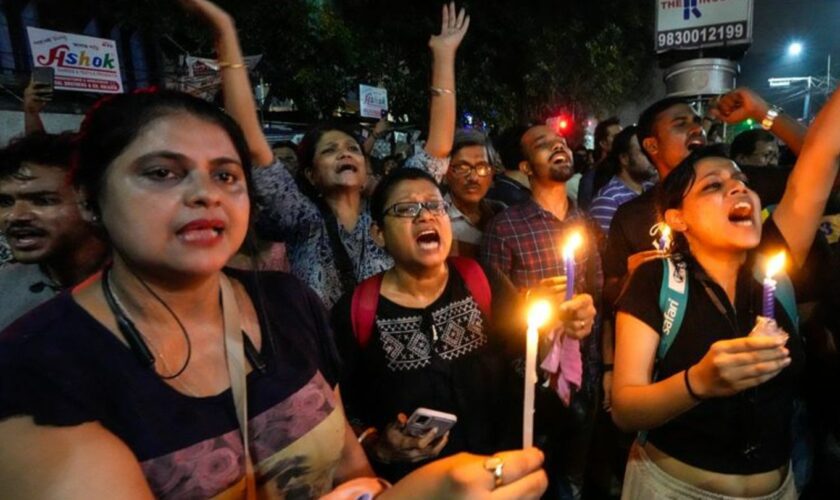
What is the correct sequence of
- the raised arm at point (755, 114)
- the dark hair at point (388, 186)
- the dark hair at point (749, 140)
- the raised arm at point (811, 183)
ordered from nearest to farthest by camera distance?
the raised arm at point (811, 183), the dark hair at point (388, 186), the raised arm at point (755, 114), the dark hair at point (749, 140)

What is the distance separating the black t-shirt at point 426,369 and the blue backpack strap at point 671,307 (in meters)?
0.84

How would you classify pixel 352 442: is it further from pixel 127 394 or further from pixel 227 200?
pixel 227 200

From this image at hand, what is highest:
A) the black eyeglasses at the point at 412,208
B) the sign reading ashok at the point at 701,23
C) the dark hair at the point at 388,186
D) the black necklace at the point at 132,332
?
the sign reading ashok at the point at 701,23

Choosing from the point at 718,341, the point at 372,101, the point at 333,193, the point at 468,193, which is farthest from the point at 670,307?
the point at 372,101

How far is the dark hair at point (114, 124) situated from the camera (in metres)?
1.51

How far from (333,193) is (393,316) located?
129cm

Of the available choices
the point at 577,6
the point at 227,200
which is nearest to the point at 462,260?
the point at 227,200

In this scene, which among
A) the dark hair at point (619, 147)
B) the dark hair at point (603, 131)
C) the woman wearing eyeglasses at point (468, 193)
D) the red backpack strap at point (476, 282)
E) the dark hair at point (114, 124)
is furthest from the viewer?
the dark hair at point (603, 131)

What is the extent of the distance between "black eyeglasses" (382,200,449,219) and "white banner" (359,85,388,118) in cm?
1666

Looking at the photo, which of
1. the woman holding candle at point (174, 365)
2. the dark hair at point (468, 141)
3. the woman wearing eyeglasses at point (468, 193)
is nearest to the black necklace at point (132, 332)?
the woman holding candle at point (174, 365)

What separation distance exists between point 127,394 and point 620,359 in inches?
76.3

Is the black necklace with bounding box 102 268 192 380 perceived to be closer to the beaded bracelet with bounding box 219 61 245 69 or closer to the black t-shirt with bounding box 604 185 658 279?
the beaded bracelet with bounding box 219 61 245 69

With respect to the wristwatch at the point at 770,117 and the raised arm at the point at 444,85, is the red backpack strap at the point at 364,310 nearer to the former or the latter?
the raised arm at the point at 444,85

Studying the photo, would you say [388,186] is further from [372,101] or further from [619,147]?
[372,101]
